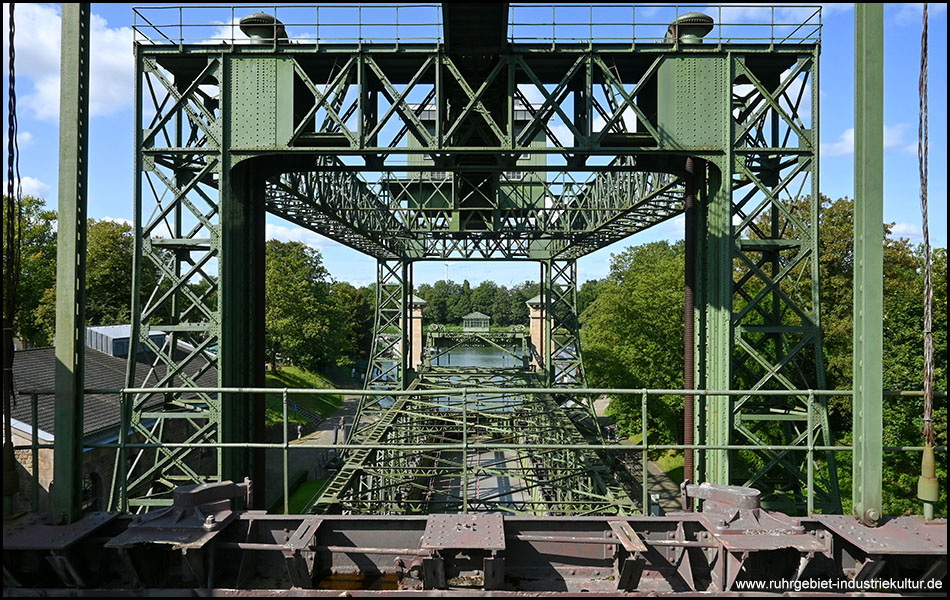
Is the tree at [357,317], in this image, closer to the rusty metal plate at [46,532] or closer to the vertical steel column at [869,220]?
the rusty metal plate at [46,532]

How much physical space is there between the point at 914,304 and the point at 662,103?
1293 centimetres

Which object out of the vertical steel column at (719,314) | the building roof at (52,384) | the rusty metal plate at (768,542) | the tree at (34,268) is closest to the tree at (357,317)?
the tree at (34,268)

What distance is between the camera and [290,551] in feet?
14.1

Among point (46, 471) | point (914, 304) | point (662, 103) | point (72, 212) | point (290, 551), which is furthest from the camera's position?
point (914, 304)

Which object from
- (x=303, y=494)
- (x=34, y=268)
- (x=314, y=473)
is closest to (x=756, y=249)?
(x=303, y=494)

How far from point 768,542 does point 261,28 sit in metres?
9.66

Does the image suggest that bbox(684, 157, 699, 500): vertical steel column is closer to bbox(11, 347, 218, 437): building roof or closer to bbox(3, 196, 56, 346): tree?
bbox(11, 347, 218, 437): building roof

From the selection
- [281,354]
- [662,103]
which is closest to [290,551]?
[662,103]

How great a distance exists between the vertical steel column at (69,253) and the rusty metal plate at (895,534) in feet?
21.5

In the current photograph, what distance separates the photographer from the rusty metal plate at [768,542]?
13.2 ft

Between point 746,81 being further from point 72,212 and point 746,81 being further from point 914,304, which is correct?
point 914,304

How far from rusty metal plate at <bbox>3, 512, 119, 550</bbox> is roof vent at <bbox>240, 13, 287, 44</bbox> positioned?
7199 mm

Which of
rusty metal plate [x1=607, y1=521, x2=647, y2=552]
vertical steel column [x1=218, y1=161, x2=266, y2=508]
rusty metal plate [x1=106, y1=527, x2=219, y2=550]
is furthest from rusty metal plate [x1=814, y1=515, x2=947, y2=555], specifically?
vertical steel column [x1=218, y1=161, x2=266, y2=508]

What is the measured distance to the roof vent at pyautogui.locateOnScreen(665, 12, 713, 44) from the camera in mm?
8320
